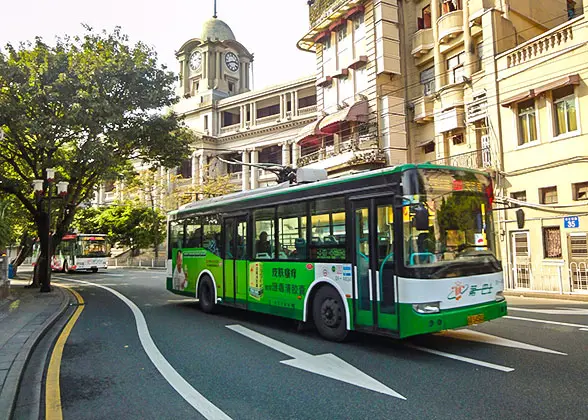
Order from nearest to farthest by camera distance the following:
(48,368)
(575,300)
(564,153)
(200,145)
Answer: (48,368) → (575,300) → (564,153) → (200,145)

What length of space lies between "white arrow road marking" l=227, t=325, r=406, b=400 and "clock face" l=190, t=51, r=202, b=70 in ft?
180

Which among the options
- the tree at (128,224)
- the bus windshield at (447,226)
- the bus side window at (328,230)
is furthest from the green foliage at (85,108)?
the tree at (128,224)

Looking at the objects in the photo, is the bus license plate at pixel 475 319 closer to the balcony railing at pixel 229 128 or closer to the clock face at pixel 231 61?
the balcony railing at pixel 229 128

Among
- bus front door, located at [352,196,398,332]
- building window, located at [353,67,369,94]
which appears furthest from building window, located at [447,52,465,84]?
bus front door, located at [352,196,398,332]

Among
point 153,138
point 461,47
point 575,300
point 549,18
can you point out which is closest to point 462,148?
point 461,47

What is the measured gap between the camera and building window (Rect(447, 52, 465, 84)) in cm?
2273

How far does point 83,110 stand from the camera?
49.3 feet

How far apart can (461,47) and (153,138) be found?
15.4 metres

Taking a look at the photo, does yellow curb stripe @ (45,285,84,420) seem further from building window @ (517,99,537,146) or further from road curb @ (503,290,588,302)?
building window @ (517,99,537,146)

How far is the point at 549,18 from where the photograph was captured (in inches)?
909

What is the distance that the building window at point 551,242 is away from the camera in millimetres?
17297

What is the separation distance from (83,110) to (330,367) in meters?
12.4

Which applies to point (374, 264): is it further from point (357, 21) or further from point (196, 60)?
point (196, 60)

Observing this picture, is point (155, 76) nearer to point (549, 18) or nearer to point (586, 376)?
point (586, 376)
